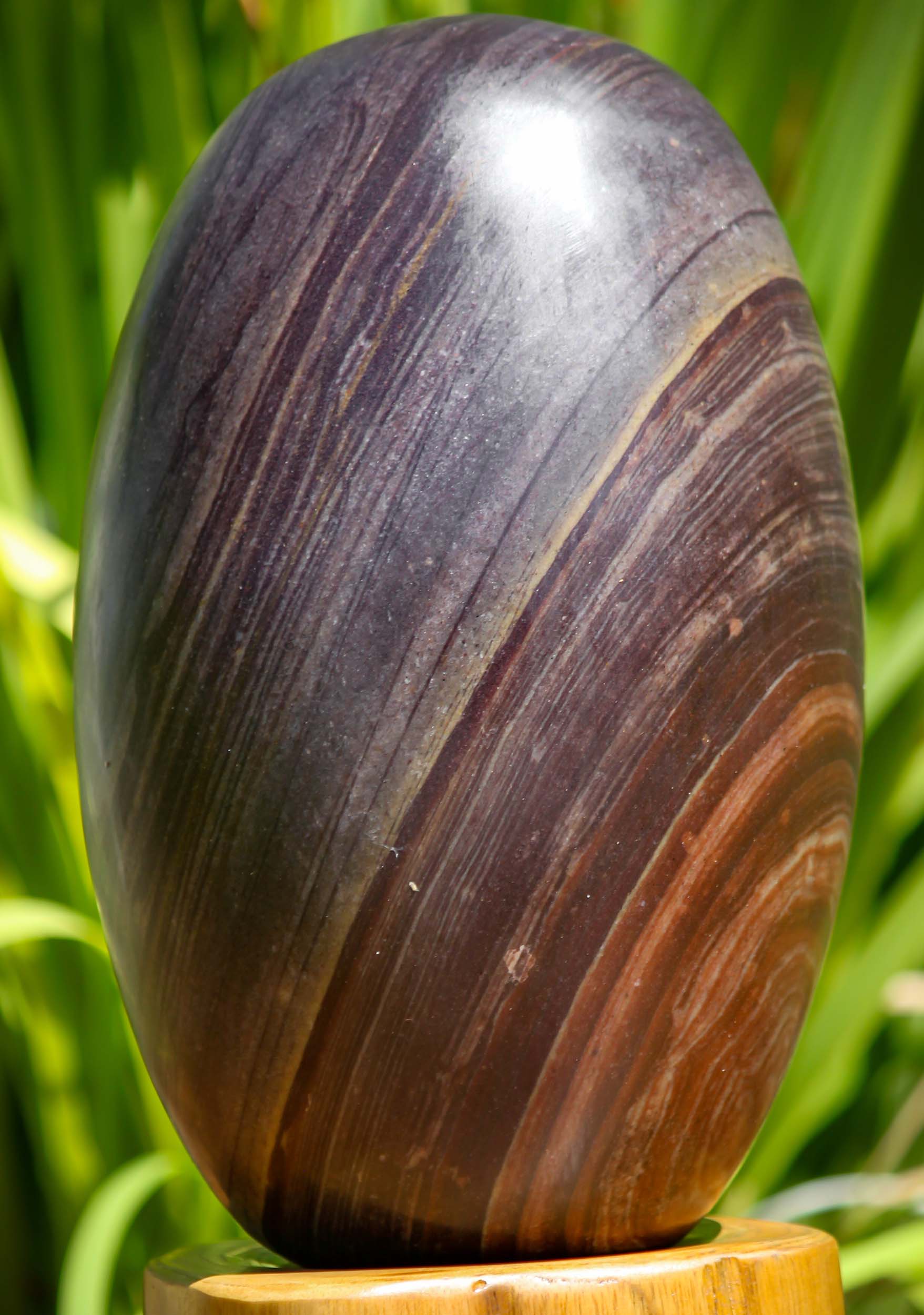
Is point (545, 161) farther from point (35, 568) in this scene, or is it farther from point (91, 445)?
point (91, 445)

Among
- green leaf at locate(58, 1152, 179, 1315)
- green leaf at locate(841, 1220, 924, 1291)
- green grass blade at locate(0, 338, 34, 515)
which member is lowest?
green leaf at locate(58, 1152, 179, 1315)

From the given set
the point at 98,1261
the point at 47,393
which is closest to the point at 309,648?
the point at 98,1261

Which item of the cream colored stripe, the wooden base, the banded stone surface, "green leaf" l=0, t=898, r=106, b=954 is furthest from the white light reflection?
"green leaf" l=0, t=898, r=106, b=954

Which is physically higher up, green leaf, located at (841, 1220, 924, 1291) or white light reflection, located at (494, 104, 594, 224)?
white light reflection, located at (494, 104, 594, 224)

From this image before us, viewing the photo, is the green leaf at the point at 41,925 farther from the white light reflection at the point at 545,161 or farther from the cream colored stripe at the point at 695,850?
the white light reflection at the point at 545,161

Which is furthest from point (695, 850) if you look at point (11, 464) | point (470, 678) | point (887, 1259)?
point (11, 464)

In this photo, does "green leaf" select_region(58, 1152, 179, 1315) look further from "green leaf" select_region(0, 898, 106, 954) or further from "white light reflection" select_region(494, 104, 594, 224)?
"white light reflection" select_region(494, 104, 594, 224)
